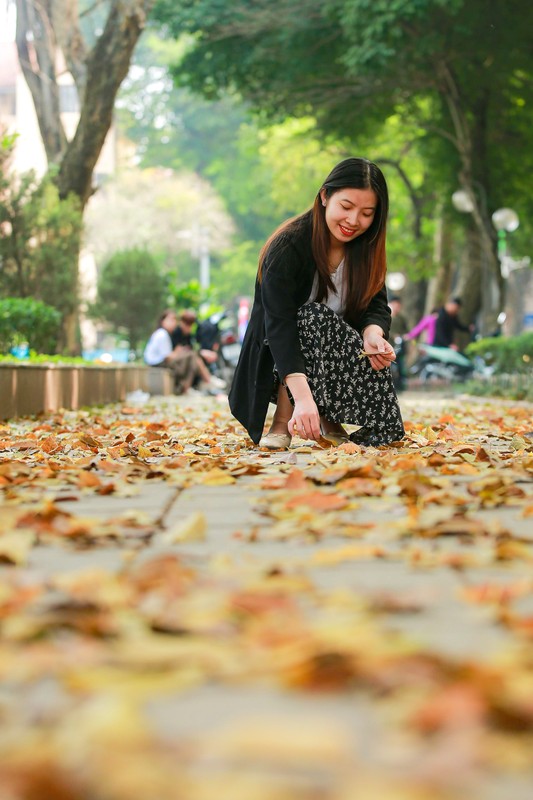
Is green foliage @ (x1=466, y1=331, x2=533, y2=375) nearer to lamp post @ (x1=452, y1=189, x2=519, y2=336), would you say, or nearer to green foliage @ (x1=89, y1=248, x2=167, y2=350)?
lamp post @ (x1=452, y1=189, x2=519, y2=336)

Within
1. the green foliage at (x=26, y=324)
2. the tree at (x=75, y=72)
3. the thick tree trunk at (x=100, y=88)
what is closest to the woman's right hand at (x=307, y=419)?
the green foliage at (x=26, y=324)

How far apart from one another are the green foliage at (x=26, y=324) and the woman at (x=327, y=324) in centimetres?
801

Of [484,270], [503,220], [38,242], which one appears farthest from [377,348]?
[484,270]

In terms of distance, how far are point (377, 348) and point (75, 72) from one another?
14.5m

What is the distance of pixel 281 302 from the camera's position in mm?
6660

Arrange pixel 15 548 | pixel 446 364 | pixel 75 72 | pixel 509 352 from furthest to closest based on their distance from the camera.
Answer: pixel 446 364
pixel 75 72
pixel 509 352
pixel 15 548

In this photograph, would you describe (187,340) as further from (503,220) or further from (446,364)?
(503,220)

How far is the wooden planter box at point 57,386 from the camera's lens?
10.6 metres

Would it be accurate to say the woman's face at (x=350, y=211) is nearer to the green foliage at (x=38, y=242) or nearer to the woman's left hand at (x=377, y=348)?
the woman's left hand at (x=377, y=348)

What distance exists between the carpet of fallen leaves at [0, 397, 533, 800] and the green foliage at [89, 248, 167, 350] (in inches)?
943

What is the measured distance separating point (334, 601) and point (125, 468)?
3.08 meters

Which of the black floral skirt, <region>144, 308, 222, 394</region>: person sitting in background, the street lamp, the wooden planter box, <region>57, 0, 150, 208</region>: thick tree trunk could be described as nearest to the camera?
the black floral skirt

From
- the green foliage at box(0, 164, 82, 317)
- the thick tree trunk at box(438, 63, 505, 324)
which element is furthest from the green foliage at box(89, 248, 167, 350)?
the green foliage at box(0, 164, 82, 317)

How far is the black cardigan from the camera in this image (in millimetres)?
6566
